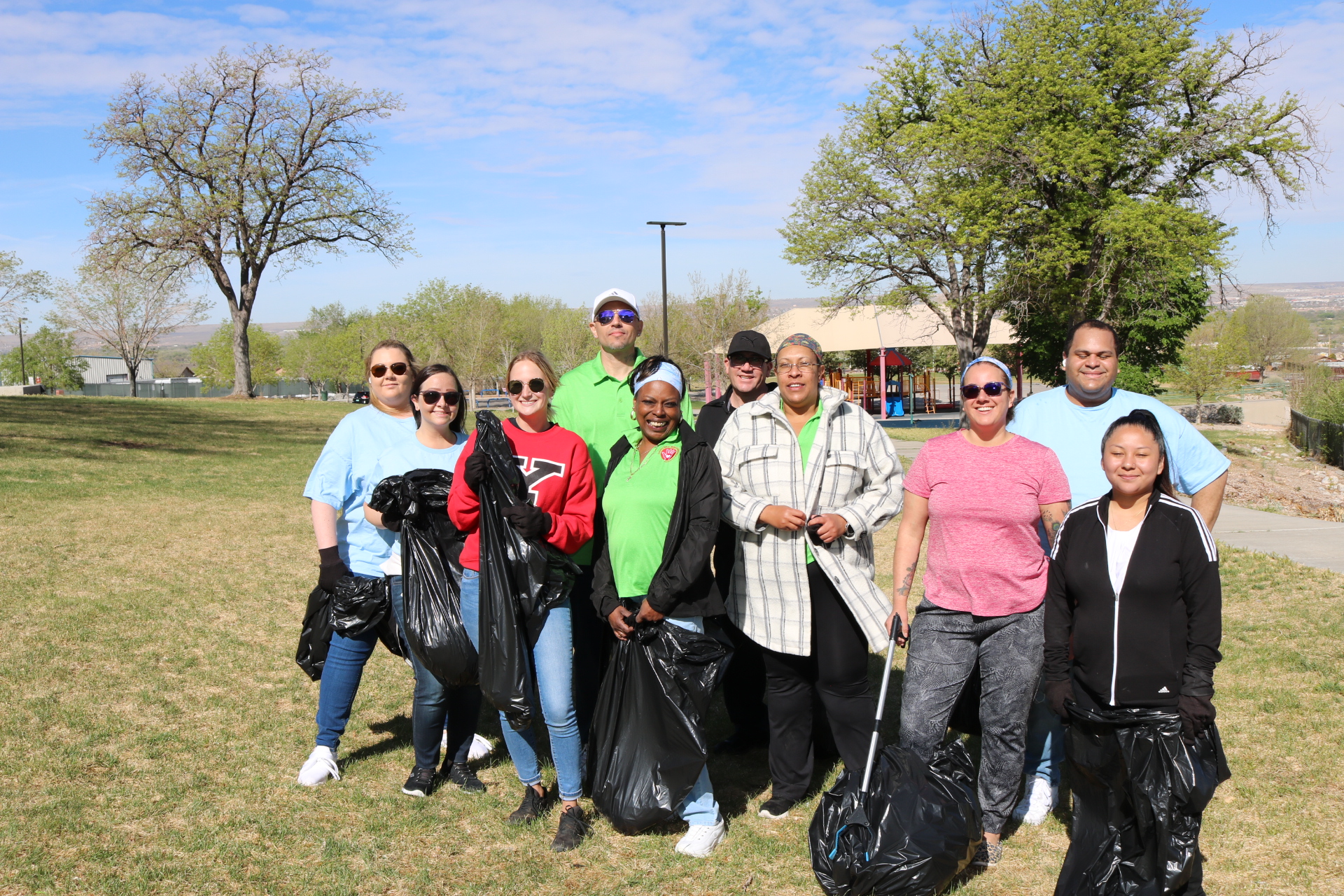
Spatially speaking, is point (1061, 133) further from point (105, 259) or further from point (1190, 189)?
point (105, 259)

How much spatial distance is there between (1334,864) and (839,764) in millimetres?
1965

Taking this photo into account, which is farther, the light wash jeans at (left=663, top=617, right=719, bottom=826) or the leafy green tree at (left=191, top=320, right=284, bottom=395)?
the leafy green tree at (left=191, top=320, right=284, bottom=395)

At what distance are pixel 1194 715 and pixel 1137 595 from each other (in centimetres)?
38

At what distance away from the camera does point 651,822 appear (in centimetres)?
360

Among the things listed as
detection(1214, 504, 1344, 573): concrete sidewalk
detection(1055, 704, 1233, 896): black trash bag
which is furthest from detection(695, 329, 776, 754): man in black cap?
detection(1214, 504, 1344, 573): concrete sidewalk

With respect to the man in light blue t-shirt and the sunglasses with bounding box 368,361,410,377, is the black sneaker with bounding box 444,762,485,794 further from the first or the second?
the man in light blue t-shirt

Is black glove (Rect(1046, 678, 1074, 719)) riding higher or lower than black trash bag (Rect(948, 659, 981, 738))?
higher

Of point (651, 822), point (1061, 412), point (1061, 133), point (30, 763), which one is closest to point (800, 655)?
point (651, 822)

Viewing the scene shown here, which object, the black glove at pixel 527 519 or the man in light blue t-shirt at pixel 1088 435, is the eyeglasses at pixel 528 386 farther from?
the man in light blue t-shirt at pixel 1088 435

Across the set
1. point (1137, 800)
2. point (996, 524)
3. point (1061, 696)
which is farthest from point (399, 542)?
point (1137, 800)

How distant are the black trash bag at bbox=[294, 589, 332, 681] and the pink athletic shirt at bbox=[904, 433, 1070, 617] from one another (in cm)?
269

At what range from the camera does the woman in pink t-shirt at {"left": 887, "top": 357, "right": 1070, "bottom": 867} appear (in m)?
3.33

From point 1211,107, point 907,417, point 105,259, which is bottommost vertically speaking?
point 907,417

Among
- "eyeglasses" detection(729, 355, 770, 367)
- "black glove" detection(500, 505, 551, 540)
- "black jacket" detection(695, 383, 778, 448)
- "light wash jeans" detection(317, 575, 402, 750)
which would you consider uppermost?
"eyeglasses" detection(729, 355, 770, 367)
